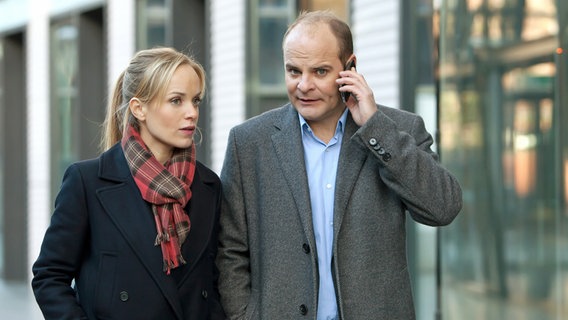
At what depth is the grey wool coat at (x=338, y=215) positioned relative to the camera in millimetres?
3750

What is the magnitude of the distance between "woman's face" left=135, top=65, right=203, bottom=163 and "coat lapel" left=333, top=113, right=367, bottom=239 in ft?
1.82

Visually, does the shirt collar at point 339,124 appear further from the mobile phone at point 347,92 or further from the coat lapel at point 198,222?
the coat lapel at point 198,222

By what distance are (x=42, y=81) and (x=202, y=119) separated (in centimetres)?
549

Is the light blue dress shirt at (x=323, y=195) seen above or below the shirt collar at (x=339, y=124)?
below

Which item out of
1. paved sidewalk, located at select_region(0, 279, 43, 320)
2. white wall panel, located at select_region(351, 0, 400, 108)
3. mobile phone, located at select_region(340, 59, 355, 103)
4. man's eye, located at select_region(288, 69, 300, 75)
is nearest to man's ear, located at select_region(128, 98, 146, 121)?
man's eye, located at select_region(288, 69, 300, 75)

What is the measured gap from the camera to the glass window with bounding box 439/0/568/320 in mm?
6707

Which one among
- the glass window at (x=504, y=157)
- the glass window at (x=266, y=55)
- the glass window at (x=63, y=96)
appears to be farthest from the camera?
the glass window at (x=63, y=96)

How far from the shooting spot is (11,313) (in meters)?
12.9

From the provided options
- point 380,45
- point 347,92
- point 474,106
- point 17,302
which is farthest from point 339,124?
point 17,302

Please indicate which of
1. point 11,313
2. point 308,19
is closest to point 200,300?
point 308,19

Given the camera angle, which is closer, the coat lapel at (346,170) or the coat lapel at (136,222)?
the coat lapel at (136,222)

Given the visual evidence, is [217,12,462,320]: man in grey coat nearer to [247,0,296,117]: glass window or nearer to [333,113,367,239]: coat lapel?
[333,113,367,239]: coat lapel

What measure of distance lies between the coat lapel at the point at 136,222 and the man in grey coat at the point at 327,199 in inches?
14.5

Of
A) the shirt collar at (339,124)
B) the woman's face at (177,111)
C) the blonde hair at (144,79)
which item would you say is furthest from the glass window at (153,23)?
the woman's face at (177,111)
